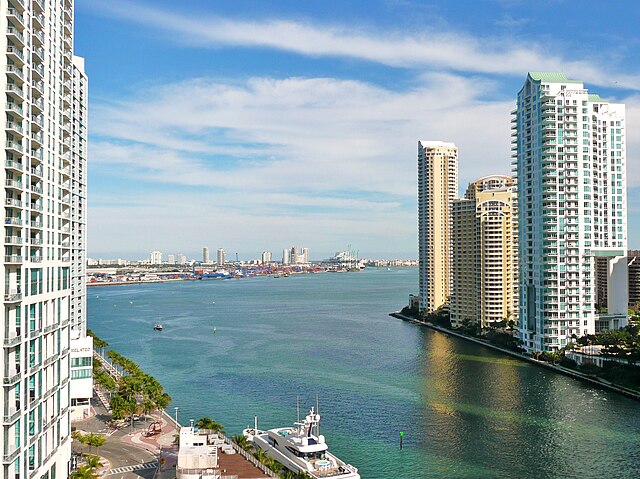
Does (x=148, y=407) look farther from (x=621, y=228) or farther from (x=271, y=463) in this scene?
(x=621, y=228)

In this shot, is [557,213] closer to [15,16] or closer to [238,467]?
[238,467]

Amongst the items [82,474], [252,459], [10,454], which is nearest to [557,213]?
[252,459]

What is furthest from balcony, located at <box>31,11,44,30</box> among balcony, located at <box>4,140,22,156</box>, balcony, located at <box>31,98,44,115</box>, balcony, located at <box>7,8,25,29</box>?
balcony, located at <box>4,140,22,156</box>

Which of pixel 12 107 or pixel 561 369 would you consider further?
pixel 561 369

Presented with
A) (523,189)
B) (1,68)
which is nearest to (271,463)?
(1,68)

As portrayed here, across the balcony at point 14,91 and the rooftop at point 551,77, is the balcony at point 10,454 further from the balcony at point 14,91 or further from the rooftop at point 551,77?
the rooftop at point 551,77

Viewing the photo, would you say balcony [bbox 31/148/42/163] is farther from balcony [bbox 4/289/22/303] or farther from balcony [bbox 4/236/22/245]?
balcony [bbox 4/289/22/303]
